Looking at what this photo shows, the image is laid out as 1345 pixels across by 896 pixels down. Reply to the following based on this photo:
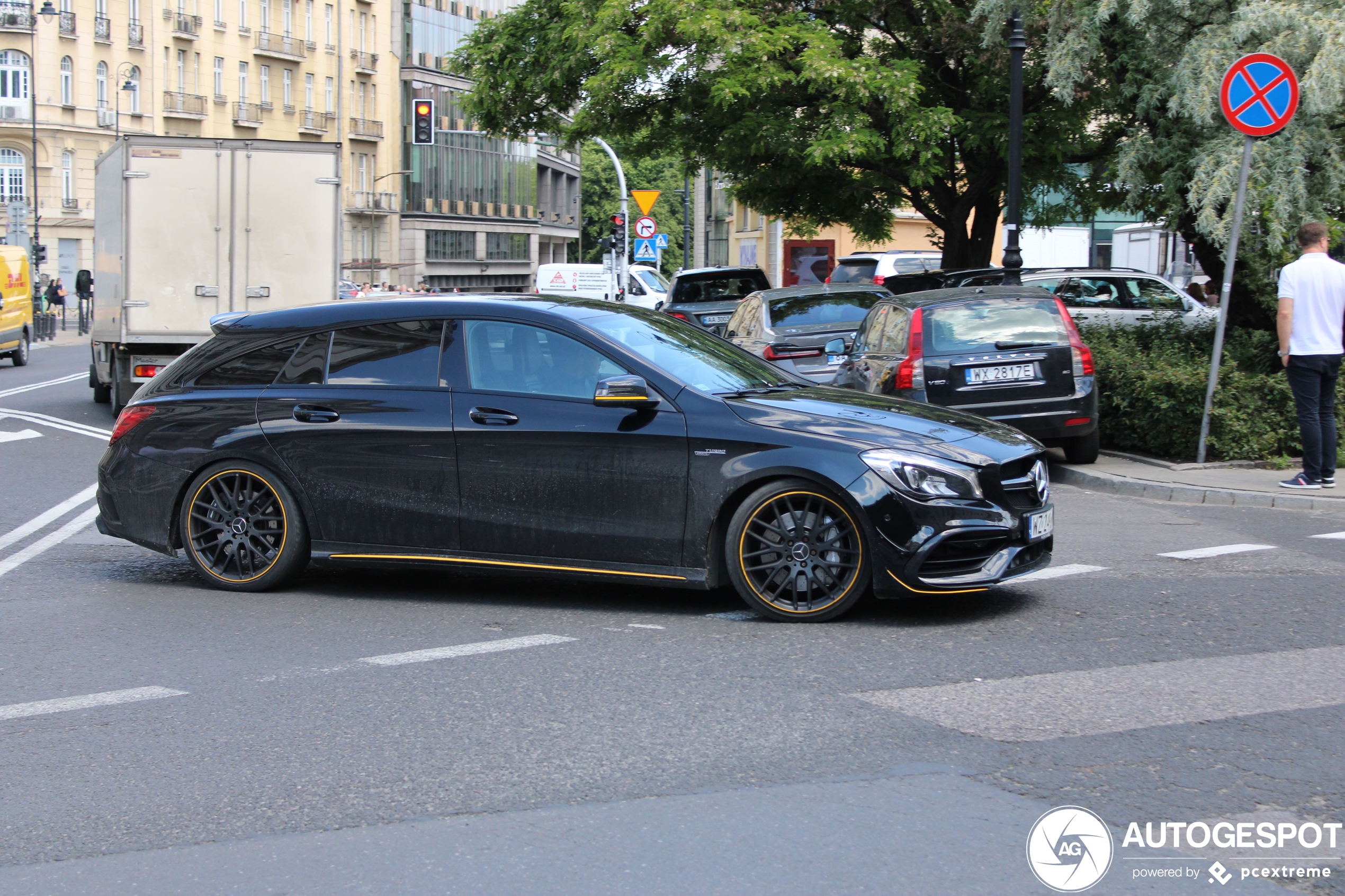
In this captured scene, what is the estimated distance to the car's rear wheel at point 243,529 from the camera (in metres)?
7.72

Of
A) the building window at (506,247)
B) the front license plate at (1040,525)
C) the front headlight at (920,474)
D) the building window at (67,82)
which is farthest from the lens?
the building window at (506,247)

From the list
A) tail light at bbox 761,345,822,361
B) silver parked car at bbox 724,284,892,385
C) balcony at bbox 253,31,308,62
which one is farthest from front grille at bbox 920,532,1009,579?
balcony at bbox 253,31,308,62

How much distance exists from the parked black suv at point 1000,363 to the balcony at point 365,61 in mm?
76880

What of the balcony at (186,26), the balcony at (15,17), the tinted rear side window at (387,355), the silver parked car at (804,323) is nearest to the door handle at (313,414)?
the tinted rear side window at (387,355)

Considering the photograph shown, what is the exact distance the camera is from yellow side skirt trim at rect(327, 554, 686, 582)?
7.01 m

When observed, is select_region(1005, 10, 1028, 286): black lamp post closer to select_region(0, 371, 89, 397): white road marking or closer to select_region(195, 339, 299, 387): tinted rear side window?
select_region(195, 339, 299, 387): tinted rear side window

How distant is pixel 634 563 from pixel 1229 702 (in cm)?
278

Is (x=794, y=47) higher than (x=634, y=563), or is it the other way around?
(x=794, y=47)

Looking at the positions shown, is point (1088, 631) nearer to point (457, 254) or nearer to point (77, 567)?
point (77, 567)

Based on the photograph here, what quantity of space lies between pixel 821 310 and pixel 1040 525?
413 inches

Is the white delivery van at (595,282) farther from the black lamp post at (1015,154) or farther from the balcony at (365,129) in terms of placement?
the balcony at (365,129)

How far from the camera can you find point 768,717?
206 inches

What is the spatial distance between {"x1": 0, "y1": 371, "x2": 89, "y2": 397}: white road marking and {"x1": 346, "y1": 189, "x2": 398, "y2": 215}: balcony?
55.5 metres

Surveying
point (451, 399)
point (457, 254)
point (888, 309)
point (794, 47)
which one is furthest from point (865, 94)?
point (457, 254)
